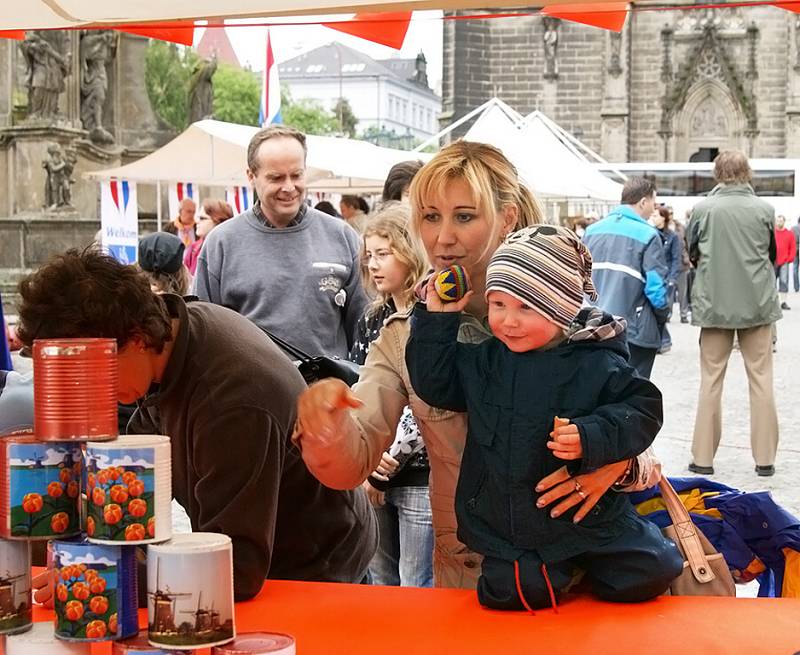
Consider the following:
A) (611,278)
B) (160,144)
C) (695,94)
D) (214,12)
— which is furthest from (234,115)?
(214,12)

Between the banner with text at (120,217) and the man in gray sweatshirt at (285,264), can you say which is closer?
the man in gray sweatshirt at (285,264)

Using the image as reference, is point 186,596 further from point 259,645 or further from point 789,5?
point 789,5

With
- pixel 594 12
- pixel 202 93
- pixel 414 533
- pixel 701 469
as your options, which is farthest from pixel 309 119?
pixel 594 12

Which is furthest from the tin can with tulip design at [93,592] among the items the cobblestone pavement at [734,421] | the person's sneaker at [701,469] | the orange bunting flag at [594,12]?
the person's sneaker at [701,469]

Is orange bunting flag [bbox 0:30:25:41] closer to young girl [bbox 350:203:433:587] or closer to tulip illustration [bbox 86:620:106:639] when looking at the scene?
young girl [bbox 350:203:433:587]

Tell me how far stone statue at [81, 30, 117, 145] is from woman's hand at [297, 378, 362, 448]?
15.0 metres

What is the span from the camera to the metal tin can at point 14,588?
2168 mm

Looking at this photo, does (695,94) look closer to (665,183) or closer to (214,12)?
(665,183)

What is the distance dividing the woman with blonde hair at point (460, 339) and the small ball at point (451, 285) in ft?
0.51

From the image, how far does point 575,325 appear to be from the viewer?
8.50 ft

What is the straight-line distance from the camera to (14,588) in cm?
218

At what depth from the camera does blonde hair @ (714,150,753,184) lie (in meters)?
8.91

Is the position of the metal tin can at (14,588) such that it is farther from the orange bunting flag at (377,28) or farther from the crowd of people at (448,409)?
the orange bunting flag at (377,28)

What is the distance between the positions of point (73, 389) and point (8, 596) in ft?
1.19
